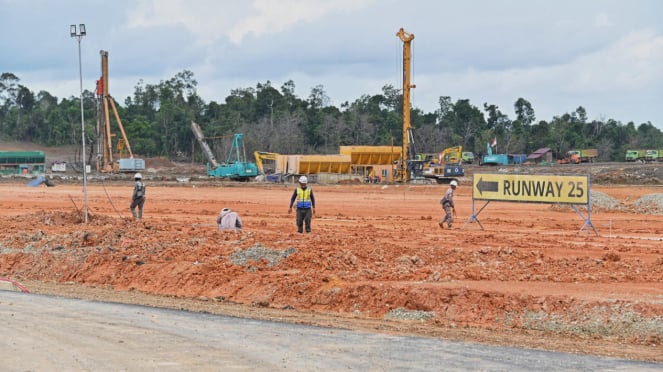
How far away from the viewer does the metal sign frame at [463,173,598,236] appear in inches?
926

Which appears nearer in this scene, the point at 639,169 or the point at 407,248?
the point at 407,248

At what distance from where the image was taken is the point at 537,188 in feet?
78.5

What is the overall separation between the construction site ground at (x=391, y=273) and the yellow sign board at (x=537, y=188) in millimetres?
1154

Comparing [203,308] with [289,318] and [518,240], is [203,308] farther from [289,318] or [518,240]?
[518,240]

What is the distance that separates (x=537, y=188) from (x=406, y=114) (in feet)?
135

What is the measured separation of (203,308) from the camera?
15227 millimetres

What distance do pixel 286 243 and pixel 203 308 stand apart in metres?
4.92

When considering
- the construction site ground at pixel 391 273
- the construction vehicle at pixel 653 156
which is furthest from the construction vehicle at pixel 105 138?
the construction site ground at pixel 391 273

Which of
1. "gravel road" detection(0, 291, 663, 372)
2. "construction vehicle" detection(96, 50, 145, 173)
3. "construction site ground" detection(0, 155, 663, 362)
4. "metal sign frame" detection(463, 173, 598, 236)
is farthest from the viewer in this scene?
"construction vehicle" detection(96, 50, 145, 173)

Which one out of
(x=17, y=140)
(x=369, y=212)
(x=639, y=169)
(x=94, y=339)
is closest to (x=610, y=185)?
A: (x=639, y=169)

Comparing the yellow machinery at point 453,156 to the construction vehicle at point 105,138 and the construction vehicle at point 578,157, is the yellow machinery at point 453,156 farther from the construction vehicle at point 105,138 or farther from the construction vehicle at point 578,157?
the construction vehicle at point 105,138

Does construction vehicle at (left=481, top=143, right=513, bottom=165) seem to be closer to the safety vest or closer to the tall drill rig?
the tall drill rig

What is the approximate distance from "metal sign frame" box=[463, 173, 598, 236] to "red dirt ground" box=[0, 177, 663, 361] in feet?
3.74

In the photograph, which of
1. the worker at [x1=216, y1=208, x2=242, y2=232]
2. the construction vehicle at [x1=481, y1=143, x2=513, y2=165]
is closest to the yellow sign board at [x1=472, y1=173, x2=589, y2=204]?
the worker at [x1=216, y1=208, x2=242, y2=232]
